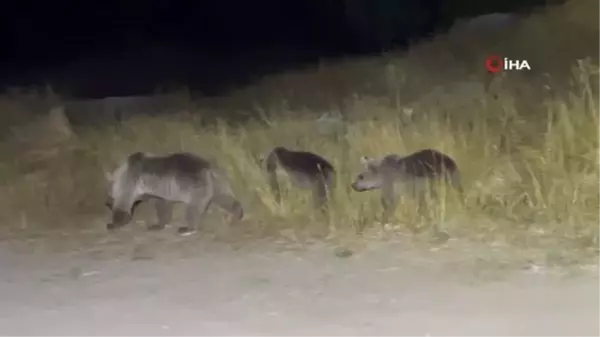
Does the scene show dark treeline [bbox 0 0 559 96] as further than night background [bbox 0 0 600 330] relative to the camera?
Yes

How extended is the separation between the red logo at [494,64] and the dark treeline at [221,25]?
0.26 feet

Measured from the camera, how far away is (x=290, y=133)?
140cm

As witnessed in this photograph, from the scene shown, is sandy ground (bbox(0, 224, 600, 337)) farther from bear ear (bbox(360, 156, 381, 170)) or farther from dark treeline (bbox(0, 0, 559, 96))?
dark treeline (bbox(0, 0, 559, 96))

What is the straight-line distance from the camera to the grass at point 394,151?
1348 mm

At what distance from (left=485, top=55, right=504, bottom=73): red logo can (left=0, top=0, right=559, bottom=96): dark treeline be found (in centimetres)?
8

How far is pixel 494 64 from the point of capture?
138 cm

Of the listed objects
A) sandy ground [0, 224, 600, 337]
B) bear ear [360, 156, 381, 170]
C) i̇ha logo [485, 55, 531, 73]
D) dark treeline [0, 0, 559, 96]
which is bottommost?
sandy ground [0, 224, 600, 337]

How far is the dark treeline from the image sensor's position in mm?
1402

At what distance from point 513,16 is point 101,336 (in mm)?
799

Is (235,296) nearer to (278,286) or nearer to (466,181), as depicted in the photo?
(278,286)

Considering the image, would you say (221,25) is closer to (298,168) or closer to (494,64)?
(298,168)

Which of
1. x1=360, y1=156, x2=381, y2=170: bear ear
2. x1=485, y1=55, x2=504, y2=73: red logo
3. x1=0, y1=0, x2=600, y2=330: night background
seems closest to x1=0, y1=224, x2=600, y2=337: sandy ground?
x1=0, y1=0, x2=600, y2=330: night background

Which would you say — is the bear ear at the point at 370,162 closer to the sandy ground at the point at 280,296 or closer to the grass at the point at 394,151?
the grass at the point at 394,151

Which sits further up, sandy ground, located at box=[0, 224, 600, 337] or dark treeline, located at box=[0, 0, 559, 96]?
dark treeline, located at box=[0, 0, 559, 96]
